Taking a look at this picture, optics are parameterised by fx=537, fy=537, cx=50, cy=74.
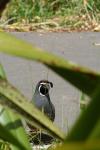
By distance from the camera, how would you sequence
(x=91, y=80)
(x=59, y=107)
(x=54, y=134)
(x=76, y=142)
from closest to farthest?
(x=76, y=142), (x=91, y=80), (x=54, y=134), (x=59, y=107)

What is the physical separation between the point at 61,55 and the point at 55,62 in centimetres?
646

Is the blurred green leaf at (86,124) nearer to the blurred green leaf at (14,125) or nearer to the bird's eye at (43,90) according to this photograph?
the blurred green leaf at (14,125)

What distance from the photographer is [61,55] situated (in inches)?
274

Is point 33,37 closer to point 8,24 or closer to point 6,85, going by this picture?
point 8,24

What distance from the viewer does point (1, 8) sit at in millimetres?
681

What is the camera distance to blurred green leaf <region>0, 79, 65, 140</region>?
0.79 metres

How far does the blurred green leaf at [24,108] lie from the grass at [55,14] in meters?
7.72

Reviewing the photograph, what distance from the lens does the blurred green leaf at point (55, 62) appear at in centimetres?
51

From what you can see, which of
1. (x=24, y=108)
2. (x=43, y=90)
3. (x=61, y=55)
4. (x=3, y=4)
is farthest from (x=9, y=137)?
(x=61, y=55)

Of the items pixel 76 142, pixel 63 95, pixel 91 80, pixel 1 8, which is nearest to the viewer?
pixel 76 142

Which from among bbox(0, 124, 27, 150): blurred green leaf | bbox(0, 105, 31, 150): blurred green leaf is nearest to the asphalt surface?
bbox(0, 105, 31, 150): blurred green leaf

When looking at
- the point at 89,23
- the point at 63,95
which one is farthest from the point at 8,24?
the point at 63,95

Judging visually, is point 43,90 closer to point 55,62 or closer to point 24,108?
point 24,108

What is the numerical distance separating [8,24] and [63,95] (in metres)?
3.50
